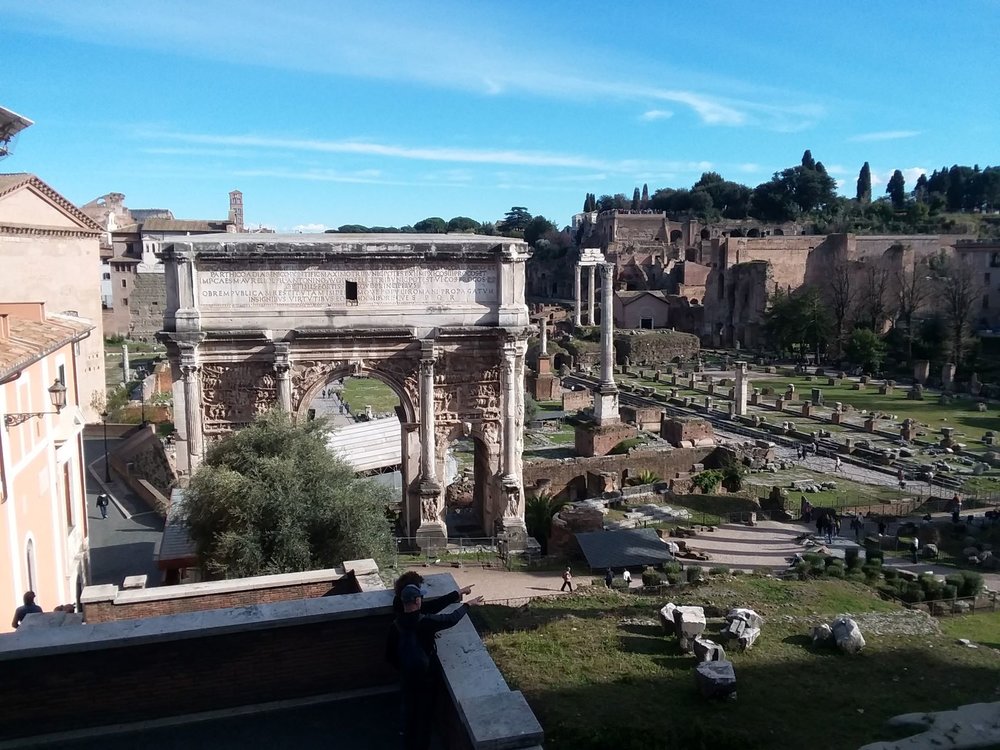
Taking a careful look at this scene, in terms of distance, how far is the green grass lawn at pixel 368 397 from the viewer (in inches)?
1483

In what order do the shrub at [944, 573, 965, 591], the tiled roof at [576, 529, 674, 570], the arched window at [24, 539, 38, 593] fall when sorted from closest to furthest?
1. the arched window at [24, 539, 38, 593]
2. the shrub at [944, 573, 965, 591]
3. the tiled roof at [576, 529, 674, 570]

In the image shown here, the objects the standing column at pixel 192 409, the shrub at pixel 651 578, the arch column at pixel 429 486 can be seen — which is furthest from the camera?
the arch column at pixel 429 486

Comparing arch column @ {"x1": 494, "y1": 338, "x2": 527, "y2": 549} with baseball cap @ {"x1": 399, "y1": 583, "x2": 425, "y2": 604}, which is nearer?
baseball cap @ {"x1": 399, "y1": 583, "x2": 425, "y2": 604}

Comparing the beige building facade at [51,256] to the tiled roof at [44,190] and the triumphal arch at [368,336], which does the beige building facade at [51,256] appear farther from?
the triumphal arch at [368,336]

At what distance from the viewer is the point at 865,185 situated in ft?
347

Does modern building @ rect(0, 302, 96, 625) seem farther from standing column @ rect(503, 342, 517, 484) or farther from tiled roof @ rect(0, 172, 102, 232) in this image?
tiled roof @ rect(0, 172, 102, 232)

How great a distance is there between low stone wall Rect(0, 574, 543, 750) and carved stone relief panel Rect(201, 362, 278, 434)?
11.1 meters

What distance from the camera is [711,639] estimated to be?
361 inches

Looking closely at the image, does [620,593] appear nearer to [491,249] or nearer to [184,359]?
[491,249]

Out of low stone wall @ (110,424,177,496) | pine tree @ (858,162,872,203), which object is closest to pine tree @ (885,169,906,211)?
pine tree @ (858,162,872,203)

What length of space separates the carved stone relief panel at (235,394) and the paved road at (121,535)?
3078 mm

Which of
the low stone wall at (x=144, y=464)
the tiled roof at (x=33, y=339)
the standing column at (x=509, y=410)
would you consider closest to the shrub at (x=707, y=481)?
the standing column at (x=509, y=410)

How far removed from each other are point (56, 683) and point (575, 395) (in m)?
33.4

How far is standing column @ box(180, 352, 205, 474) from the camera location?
15.7 metres
